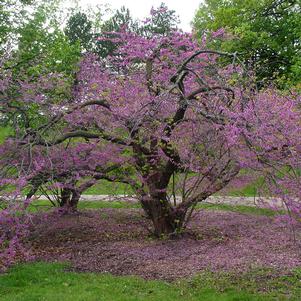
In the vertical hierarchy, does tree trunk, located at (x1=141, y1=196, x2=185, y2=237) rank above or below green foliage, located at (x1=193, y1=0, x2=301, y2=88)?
below

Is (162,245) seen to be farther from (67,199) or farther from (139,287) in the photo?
(67,199)

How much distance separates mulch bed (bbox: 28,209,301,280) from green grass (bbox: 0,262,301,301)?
35cm

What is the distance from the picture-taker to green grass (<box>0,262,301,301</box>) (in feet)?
17.6

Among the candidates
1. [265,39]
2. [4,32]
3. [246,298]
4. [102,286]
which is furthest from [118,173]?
[265,39]

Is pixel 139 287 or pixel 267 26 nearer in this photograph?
pixel 139 287

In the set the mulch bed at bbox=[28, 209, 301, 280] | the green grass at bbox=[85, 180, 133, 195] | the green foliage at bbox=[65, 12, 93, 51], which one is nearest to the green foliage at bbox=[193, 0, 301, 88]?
the mulch bed at bbox=[28, 209, 301, 280]

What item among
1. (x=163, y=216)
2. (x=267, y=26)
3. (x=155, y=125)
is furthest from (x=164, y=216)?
(x=267, y=26)

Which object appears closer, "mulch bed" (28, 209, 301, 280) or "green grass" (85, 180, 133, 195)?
"mulch bed" (28, 209, 301, 280)

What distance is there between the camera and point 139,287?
18.9 feet

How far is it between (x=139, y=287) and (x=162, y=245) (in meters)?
2.02

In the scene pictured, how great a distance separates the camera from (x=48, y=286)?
231 inches

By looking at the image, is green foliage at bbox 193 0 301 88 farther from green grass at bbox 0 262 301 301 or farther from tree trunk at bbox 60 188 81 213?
green grass at bbox 0 262 301 301

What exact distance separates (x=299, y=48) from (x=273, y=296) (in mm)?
19172

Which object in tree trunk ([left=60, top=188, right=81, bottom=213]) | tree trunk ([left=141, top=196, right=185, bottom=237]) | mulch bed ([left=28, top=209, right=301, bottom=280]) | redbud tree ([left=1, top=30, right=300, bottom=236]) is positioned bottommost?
mulch bed ([left=28, top=209, right=301, bottom=280])
